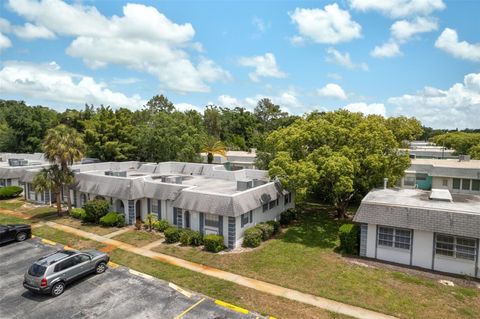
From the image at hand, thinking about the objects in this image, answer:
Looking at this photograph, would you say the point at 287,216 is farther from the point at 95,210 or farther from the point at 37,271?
the point at 37,271

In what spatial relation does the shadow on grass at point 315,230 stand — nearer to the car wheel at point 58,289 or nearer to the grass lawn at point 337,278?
the grass lawn at point 337,278

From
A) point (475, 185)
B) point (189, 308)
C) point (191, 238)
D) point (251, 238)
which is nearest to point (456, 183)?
point (475, 185)

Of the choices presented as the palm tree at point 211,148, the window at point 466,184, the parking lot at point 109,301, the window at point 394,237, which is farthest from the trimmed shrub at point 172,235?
the window at point 466,184

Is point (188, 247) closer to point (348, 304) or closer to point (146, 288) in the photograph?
point (146, 288)

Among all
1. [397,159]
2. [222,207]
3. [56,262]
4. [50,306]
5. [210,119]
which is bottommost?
[50,306]

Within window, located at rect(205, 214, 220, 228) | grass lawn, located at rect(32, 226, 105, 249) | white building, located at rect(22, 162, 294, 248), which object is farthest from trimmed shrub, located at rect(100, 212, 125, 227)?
window, located at rect(205, 214, 220, 228)

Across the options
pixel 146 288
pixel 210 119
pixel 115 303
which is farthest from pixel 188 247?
pixel 210 119
